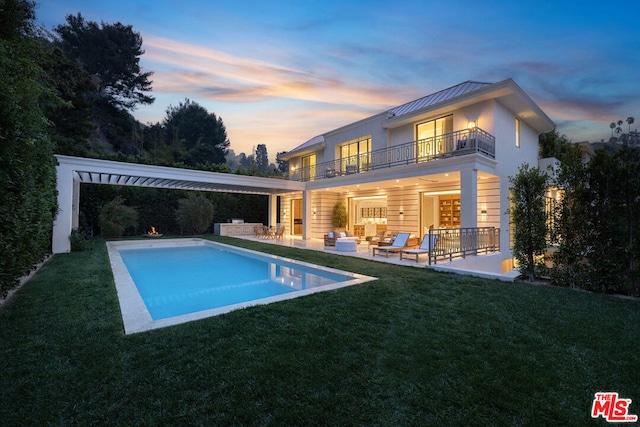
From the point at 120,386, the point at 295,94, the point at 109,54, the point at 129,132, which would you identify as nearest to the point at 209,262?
the point at 120,386

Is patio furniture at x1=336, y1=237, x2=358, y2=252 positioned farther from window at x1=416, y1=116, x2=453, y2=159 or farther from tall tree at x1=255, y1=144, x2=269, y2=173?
tall tree at x1=255, y1=144, x2=269, y2=173

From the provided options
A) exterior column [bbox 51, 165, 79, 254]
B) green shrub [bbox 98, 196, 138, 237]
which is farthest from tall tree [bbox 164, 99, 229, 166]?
exterior column [bbox 51, 165, 79, 254]

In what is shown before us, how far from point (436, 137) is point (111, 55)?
30389 mm

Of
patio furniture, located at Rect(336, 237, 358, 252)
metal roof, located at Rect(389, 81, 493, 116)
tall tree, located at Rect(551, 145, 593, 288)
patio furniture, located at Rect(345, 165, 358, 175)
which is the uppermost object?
metal roof, located at Rect(389, 81, 493, 116)

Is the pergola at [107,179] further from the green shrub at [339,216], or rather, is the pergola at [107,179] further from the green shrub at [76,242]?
the green shrub at [339,216]

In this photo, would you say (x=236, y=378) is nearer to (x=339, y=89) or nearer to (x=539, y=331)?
(x=539, y=331)

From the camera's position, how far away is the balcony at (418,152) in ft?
36.2

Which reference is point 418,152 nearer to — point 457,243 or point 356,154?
point 356,154

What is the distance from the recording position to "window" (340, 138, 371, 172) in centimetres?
1619

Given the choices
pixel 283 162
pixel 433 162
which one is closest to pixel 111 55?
pixel 433 162

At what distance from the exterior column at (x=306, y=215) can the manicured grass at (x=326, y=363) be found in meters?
12.8

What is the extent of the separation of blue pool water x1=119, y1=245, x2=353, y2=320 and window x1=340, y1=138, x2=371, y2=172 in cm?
804

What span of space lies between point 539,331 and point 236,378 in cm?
389

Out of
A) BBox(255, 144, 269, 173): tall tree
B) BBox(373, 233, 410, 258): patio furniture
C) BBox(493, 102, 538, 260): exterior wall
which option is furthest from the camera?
BBox(255, 144, 269, 173): tall tree
